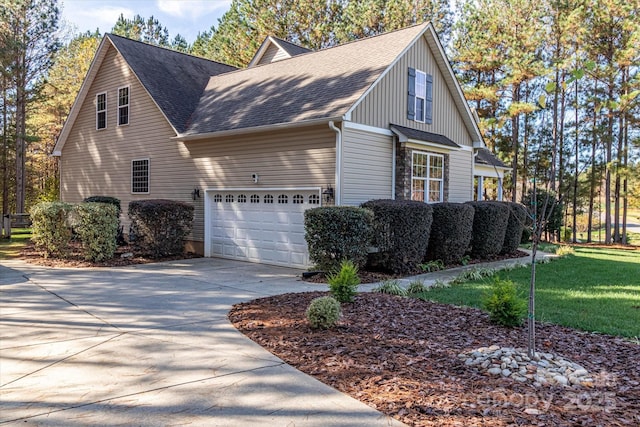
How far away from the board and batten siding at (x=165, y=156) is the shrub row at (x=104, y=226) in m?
1.10

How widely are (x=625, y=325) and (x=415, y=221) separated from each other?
5010mm

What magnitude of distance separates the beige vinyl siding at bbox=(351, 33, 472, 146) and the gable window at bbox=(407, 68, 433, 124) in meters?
0.15

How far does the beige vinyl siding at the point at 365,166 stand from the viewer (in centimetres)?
1095

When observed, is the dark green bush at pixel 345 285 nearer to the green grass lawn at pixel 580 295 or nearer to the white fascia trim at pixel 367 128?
the green grass lawn at pixel 580 295

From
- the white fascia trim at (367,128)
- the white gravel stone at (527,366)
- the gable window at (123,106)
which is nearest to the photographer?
the white gravel stone at (527,366)

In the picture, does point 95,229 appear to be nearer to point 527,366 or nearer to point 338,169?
point 338,169

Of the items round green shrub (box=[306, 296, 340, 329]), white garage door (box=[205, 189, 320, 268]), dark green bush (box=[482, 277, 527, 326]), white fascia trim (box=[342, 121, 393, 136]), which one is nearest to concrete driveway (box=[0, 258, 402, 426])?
round green shrub (box=[306, 296, 340, 329])

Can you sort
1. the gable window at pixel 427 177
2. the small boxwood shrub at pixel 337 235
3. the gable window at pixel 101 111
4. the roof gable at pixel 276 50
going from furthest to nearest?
the roof gable at pixel 276 50, the gable window at pixel 101 111, the gable window at pixel 427 177, the small boxwood shrub at pixel 337 235

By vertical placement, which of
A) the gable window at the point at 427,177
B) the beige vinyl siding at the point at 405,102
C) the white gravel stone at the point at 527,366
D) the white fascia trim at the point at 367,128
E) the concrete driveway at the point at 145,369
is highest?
the beige vinyl siding at the point at 405,102

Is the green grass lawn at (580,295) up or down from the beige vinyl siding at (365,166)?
down

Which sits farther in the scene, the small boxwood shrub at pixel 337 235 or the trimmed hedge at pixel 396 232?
the trimmed hedge at pixel 396 232

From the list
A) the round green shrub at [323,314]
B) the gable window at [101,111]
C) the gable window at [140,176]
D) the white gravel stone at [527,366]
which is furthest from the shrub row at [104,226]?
the white gravel stone at [527,366]

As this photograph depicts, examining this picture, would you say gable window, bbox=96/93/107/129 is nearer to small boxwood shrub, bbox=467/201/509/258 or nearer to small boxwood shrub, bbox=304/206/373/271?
small boxwood shrub, bbox=304/206/373/271

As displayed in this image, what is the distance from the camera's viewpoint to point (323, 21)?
2775 cm
